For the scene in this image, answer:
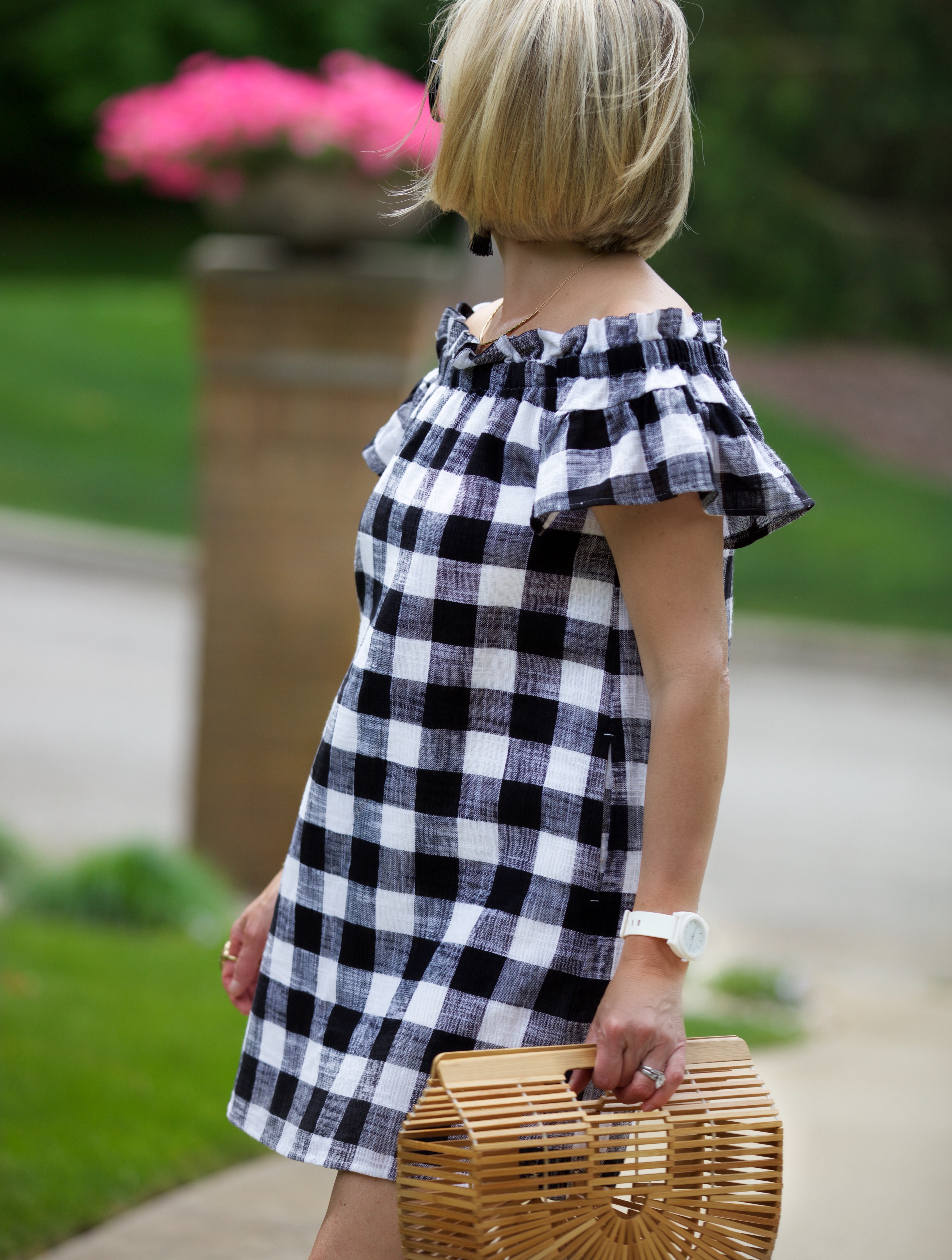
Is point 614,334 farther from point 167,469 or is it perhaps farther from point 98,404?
point 98,404

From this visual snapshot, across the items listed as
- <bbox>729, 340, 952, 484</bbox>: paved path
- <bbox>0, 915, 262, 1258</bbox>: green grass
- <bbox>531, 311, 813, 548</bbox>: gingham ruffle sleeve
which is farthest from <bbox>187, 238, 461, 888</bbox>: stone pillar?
<bbox>729, 340, 952, 484</bbox>: paved path

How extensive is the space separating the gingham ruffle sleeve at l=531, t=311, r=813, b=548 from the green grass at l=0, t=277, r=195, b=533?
12.9 m

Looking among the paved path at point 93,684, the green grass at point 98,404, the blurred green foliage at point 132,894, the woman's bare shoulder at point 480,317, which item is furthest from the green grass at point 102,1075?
the green grass at point 98,404

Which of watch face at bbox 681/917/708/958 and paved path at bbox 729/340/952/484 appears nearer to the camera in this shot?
watch face at bbox 681/917/708/958

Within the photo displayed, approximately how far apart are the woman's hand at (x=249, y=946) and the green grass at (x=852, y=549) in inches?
385

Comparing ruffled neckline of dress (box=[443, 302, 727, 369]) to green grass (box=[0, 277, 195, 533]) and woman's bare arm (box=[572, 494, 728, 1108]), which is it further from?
green grass (box=[0, 277, 195, 533])

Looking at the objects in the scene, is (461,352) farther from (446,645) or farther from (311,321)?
(311,321)

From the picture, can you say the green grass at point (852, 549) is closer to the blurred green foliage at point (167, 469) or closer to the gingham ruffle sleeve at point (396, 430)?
the blurred green foliage at point (167, 469)

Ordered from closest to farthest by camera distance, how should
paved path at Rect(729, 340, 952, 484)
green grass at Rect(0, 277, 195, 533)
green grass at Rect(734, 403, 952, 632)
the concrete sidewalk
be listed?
the concrete sidewalk < green grass at Rect(734, 403, 952, 632) < green grass at Rect(0, 277, 195, 533) < paved path at Rect(729, 340, 952, 484)

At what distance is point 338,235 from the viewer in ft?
17.9

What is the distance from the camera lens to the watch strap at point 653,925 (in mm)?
1397

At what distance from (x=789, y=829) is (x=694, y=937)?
6.12 m

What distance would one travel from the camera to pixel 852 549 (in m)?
14.4

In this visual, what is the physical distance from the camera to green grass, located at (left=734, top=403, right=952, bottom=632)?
12.7 m
